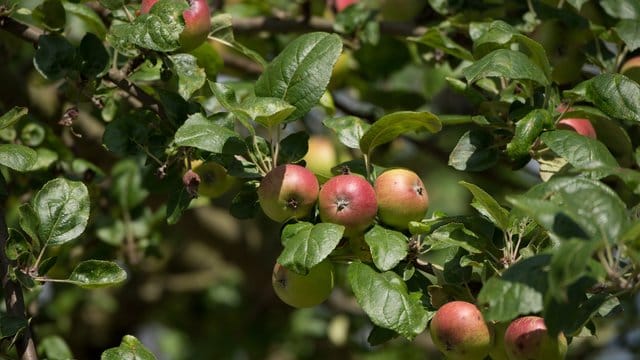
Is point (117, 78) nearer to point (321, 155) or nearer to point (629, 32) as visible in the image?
point (629, 32)

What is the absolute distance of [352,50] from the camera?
6.16 feet

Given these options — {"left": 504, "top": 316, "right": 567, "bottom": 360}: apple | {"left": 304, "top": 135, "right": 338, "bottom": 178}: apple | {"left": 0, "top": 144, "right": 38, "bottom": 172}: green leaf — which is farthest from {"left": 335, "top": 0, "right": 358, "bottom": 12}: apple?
Answer: {"left": 504, "top": 316, "right": 567, "bottom": 360}: apple

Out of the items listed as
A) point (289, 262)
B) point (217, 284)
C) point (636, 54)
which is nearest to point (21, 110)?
point (289, 262)

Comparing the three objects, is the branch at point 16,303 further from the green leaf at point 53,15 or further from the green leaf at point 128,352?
the green leaf at point 53,15

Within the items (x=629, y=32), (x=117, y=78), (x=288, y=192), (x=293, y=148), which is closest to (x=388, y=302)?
(x=288, y=192)

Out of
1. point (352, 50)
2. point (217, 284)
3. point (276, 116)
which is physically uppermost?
point (276, 116)

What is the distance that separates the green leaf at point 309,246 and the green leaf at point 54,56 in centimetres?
42

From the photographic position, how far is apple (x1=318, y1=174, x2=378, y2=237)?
1.17 m

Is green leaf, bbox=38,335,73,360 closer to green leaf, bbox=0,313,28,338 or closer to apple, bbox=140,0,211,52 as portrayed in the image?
green leaf, bbox=0,313,28,338

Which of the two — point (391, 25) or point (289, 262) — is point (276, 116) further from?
point (391, 25)

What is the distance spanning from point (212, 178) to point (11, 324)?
42 cm

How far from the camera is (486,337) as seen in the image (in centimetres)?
113

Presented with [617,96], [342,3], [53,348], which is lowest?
[53,348]

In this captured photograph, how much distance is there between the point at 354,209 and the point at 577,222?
30cm
